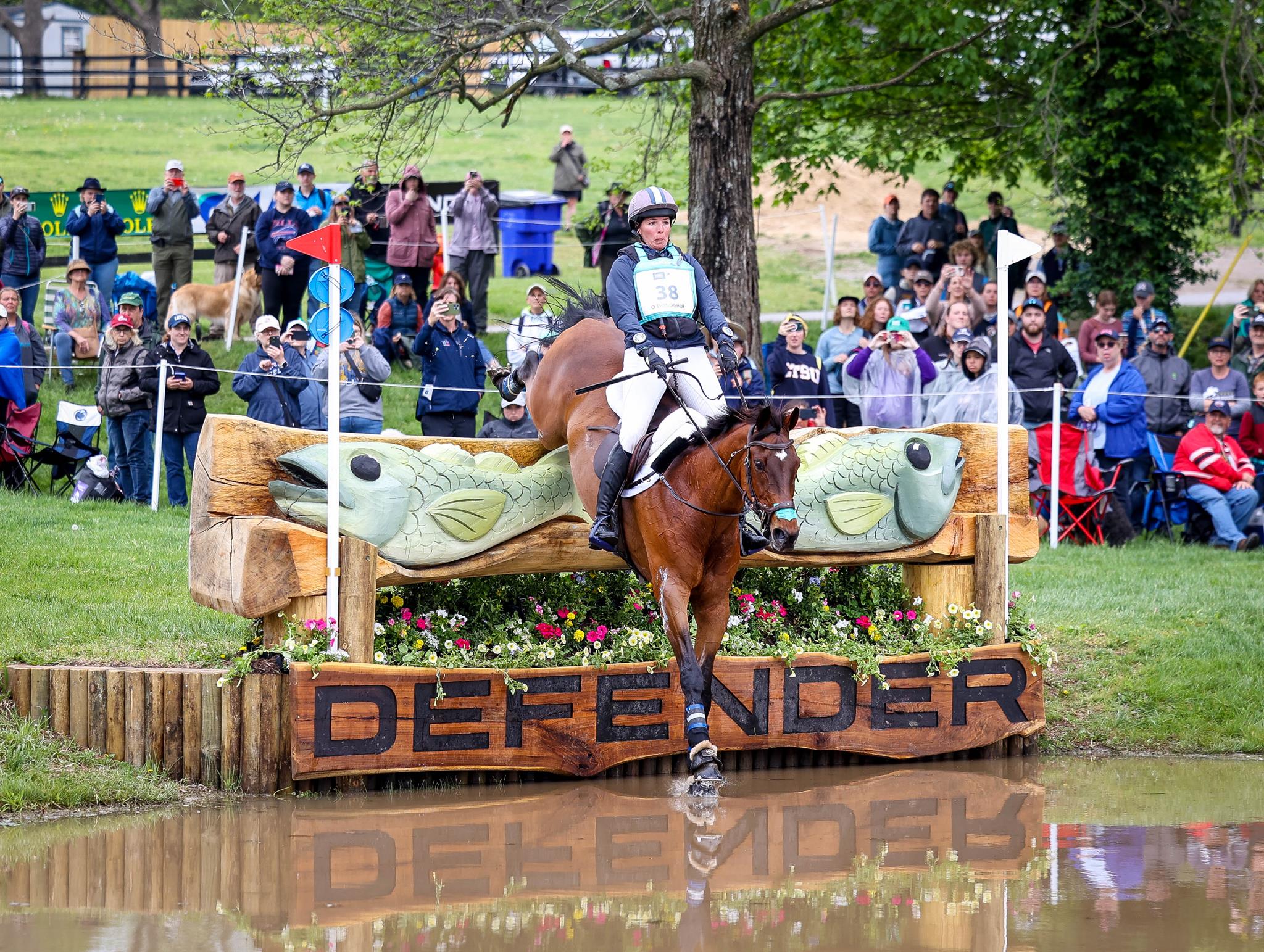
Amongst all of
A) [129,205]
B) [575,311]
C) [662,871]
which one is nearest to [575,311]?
[575,311]

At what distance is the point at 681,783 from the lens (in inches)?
324

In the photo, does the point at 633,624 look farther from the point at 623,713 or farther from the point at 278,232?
the point at 278,232

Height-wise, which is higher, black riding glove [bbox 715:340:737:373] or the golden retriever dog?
the golden retriever dog

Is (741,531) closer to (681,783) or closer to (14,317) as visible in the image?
(681,783)

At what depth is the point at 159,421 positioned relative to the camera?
42.8 feet

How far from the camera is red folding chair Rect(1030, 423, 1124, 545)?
13.2m

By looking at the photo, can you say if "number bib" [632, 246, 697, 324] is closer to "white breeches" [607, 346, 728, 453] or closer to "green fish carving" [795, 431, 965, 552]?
"white breeches" [607, 346, 728, 453]

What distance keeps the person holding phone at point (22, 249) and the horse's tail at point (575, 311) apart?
990 cm

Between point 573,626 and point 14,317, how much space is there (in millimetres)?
8614

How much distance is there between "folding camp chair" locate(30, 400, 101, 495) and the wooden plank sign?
717cm

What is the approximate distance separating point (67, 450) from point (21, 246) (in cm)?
435

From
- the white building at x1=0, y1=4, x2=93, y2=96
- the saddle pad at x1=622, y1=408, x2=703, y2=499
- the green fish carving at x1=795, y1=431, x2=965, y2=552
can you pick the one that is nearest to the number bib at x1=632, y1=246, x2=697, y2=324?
the saddle pad at x1=622, y1=408, x2=703, y2=499

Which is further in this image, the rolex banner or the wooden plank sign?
the rolex banner

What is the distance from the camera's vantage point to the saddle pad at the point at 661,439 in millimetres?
7707
